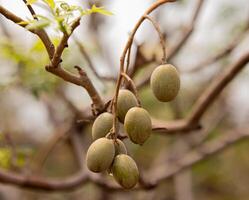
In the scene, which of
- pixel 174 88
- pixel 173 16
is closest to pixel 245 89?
pixel 173 16

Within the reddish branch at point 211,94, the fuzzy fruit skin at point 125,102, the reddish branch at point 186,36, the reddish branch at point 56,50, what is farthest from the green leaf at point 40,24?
the reddish branch at point 186,36

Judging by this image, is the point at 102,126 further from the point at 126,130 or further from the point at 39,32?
the point at 39,32

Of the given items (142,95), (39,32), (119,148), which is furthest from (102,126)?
(142,95)

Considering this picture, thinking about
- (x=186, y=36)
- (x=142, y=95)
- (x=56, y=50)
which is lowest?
(x=142, y=95)

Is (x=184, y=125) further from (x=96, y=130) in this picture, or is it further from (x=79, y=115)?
(x=96, y=130)

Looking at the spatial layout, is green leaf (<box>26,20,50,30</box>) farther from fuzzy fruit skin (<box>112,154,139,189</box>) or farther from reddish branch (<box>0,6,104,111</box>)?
fuzzy fruit skin (<box>112,154,139,189</box>)

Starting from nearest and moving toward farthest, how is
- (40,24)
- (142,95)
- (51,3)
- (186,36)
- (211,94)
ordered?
→ (40,24) → (51,3) → (211,94) → (186,36) → (142,95)
